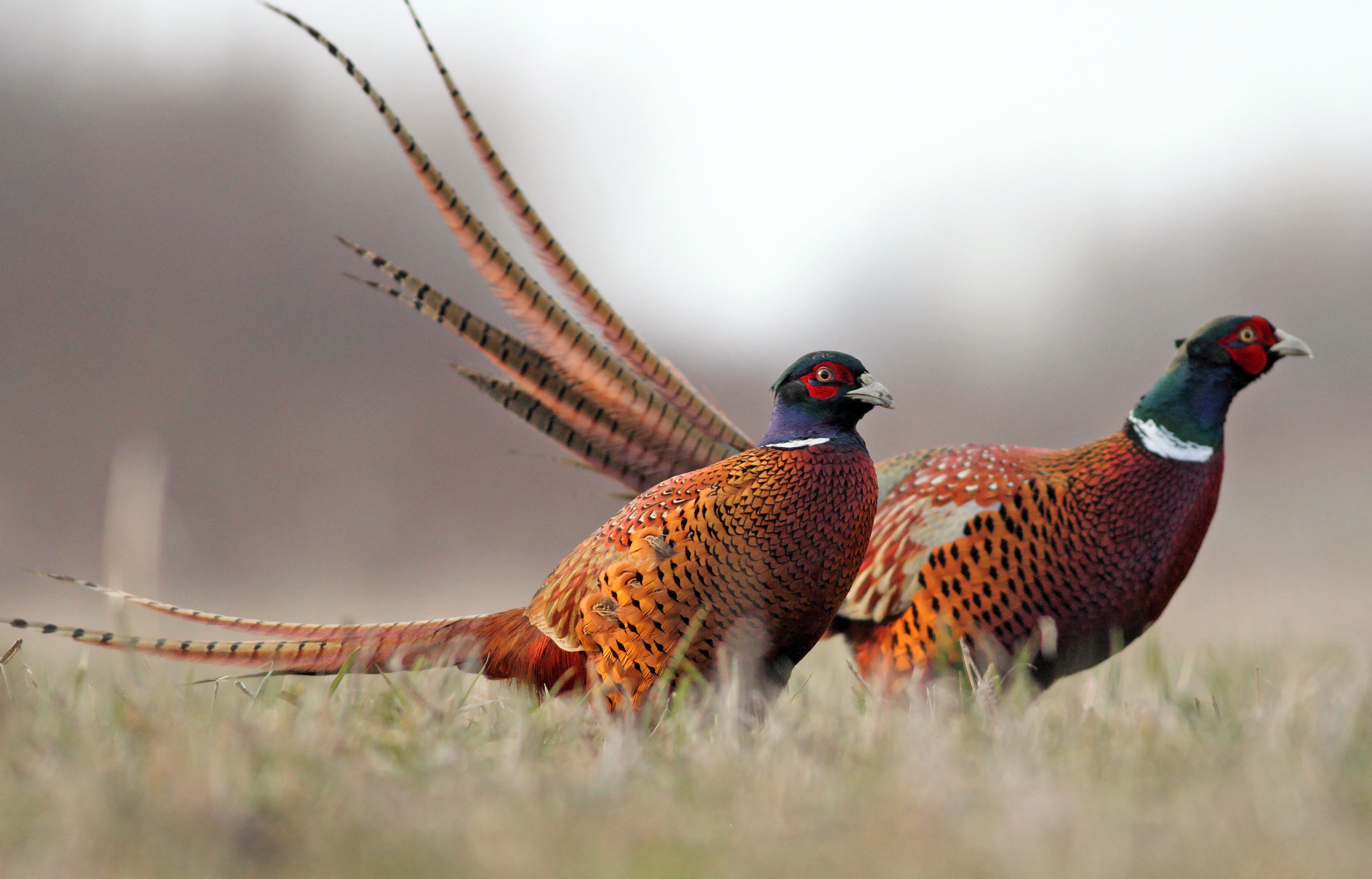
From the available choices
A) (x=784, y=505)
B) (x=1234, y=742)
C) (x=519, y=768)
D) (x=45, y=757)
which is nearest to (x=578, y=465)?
(x=784, y=505)

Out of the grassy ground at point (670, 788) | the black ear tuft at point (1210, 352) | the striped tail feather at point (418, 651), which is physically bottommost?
the striped tail feather at point (418, 651)

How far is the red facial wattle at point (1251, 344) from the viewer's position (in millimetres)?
3650

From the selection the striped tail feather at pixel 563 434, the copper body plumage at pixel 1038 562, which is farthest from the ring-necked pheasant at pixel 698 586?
the copper body plumage at pixel 1038 562

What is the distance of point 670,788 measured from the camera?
199cm

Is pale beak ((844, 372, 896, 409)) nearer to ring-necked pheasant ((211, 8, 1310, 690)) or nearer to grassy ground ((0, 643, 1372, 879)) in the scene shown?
ring-necked pheasant ((211, 8, 1310, 690))

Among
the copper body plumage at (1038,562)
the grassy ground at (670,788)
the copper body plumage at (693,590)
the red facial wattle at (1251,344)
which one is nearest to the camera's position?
the grassy ground at (670,788)

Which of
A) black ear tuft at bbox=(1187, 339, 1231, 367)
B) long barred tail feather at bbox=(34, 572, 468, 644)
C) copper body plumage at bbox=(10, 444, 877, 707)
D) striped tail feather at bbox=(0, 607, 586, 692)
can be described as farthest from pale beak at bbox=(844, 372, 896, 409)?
long barred tail feather at bbox=(34, 572, 468, 644)

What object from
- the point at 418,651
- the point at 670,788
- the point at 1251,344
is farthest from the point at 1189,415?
the point at 418,651

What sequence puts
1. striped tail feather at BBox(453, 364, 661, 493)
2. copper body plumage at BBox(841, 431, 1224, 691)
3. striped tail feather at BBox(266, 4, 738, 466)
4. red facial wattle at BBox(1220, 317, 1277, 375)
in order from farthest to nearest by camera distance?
red facial wattle at BBox(1220, 317, 1277, 375)
copper body plumage at BBox(841, 431, 1224, 691)
striped tail feather at BBox(453, 364, 661, 493)
striped tail feather at BBox(266, 4, 738, 466)

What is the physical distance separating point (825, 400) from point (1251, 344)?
5.53 ft

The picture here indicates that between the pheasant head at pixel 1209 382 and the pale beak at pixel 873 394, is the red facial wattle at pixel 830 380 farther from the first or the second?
the pheasant head at pixel 1209 382

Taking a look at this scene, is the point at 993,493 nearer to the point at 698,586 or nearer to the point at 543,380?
the point at 698,586

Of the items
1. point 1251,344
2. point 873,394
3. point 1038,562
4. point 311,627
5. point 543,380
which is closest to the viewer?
point 873,394

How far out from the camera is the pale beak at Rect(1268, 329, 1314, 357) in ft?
11.9
